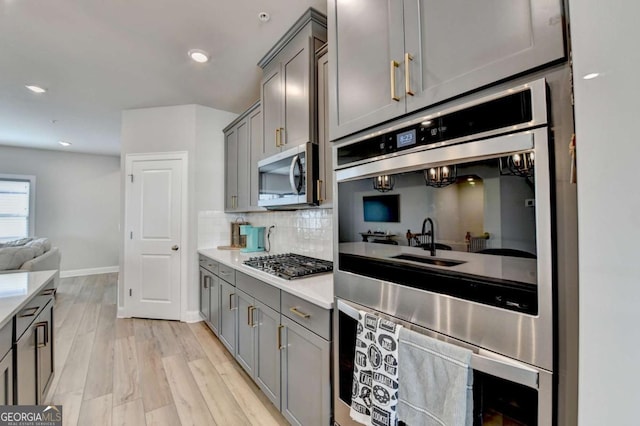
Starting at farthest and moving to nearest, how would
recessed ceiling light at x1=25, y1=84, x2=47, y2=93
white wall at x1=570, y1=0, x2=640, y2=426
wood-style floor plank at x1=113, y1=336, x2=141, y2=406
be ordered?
recessed ceiling light at x1=25, y1=84, x2=47, y2=93 → wood-style floor plank at x1=113, y1=336, x2=141, y2=406 → white wall at x1=570, y1=0, x2=640, y2=426

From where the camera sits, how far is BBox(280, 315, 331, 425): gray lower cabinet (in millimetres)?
1346

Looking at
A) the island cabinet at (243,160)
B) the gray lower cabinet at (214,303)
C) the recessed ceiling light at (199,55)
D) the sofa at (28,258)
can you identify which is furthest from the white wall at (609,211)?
the sofa at (28,258)

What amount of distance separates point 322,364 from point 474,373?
76 cm

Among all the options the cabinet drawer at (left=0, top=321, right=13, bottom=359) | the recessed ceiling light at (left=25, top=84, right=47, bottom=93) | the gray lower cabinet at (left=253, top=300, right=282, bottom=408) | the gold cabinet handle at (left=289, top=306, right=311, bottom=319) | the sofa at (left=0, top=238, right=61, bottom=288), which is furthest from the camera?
the sofa at (left=0, top=238, right=61, bottom=288)

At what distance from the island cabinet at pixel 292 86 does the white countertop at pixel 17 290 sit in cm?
169

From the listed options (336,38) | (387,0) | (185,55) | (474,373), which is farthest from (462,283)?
(185,55)

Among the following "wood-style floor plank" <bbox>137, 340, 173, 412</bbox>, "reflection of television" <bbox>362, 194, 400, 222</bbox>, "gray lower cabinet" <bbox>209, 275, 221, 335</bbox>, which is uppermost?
"reflection of television" <bbox>362, 194, 400, 222</bbox>

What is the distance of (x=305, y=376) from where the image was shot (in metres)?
1.47

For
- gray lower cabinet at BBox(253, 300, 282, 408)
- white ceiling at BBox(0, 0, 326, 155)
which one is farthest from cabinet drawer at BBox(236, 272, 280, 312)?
white ceiling at BBox(0, 0, 326, 155)

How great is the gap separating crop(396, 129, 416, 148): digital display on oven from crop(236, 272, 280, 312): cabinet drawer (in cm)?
115

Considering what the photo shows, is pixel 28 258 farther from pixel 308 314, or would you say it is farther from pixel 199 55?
pixel 308 314

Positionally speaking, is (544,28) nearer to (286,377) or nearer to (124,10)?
(286,377)

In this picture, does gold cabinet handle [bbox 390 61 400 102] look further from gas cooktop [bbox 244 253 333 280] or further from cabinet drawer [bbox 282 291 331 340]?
gas cooktop [bbox 244 253 333 280]

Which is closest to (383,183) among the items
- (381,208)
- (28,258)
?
(381,208)
